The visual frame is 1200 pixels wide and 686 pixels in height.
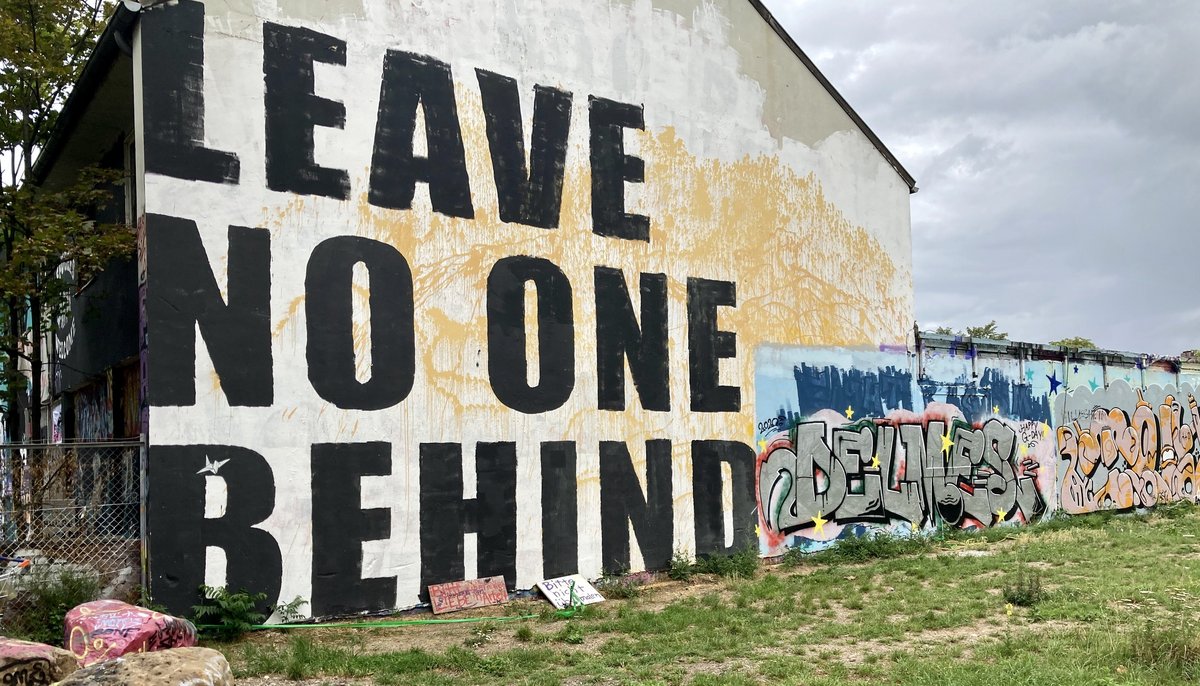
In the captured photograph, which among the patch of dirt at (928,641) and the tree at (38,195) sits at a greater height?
the tree at (38,195)

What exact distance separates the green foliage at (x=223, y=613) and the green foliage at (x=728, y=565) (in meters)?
6.42

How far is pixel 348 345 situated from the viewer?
1040cm

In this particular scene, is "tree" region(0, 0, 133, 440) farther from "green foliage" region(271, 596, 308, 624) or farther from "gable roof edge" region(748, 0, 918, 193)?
"gable roof edge" region(748, 0, 918, 193)

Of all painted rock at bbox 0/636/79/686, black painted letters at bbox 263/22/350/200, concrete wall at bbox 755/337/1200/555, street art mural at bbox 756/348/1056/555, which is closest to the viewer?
painted rock at bbox 0/636/79/686

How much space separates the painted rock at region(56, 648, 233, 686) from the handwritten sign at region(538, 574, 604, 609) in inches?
218

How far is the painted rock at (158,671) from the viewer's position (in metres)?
5.67

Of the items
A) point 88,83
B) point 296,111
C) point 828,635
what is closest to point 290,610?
point 296,111

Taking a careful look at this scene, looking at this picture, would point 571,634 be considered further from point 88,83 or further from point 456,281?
point 88,83

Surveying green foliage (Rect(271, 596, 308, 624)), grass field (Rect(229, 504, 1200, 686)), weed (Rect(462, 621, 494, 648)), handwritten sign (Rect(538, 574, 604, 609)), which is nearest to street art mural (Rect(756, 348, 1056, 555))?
grass field (Rect(229, 504, 1200, 686))

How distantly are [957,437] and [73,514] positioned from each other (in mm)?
A: 14936

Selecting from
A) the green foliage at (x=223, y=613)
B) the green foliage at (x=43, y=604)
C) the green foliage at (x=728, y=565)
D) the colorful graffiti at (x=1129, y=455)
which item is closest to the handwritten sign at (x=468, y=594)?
the green foliage at (x=223, y=613)

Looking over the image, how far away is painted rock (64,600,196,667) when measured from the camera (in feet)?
25.0

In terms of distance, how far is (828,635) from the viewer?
927 cm

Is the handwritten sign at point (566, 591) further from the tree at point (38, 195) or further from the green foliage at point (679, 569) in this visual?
the tree at point (38, 195)
